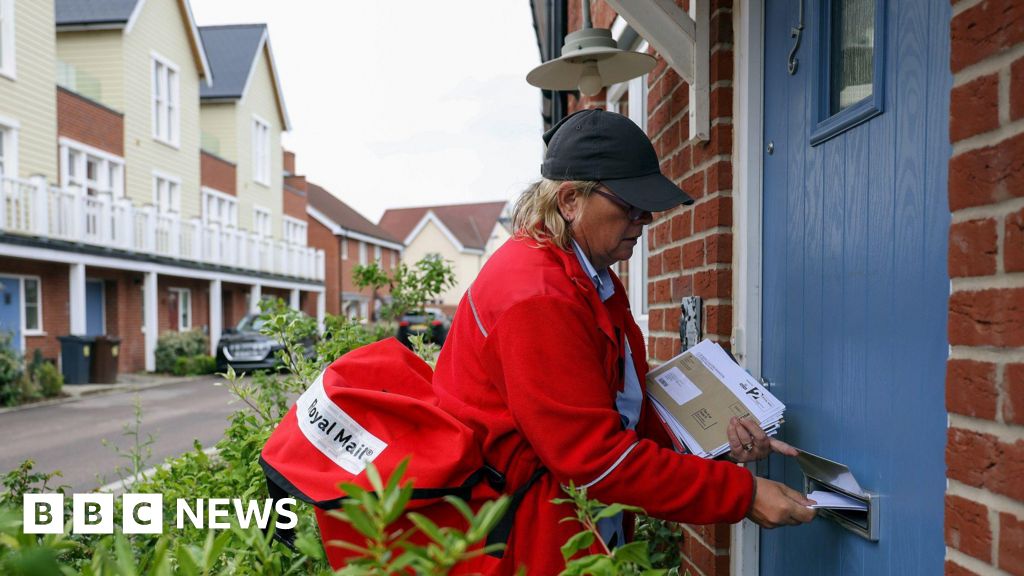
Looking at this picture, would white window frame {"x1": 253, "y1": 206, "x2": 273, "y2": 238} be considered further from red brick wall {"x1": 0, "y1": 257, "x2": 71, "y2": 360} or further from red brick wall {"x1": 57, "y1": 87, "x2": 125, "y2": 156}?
red brick wall {"x1": 0, "y1": 257, "x2": 71, "y2": 360}

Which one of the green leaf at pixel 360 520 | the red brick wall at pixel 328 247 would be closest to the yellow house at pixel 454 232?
the red brick wall at pixel 328 247

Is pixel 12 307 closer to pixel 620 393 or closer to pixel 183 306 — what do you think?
pixel 183 306

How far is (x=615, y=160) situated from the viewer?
6.50 feet

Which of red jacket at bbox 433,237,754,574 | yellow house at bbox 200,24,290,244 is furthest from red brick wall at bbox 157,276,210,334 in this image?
red jacket at bbox 433,237,754,574

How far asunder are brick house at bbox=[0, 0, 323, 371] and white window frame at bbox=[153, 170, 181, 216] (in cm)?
4

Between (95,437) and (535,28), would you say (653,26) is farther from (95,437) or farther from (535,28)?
(95,437)

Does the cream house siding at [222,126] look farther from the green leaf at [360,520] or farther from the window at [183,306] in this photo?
the green leaf at [360,520]

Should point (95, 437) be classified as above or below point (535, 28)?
below

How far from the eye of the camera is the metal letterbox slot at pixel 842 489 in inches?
73.8

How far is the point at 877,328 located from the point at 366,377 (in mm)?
1236

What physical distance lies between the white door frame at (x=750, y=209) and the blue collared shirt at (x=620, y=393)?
60cm

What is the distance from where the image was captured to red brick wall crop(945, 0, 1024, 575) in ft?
4.16

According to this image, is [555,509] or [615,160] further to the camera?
[615,160]

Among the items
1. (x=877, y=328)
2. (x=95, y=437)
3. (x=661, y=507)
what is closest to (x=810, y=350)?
(x=877, y=328)
